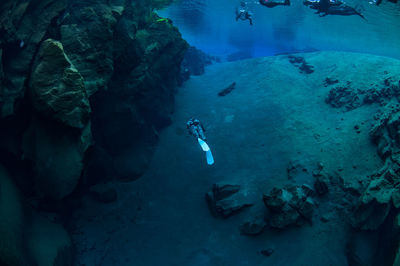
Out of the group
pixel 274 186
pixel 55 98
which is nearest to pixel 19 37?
pixel 55 98

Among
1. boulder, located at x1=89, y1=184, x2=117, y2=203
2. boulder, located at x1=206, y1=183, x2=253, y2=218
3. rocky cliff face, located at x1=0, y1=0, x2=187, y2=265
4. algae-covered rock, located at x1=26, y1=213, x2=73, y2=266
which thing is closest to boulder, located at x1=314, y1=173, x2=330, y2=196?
boulder, located at x1=206, y1=183, x2=253, y2=218

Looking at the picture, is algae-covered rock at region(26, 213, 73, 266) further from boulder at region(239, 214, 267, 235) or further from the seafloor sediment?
boulder at region(239, 214, 267, 235)

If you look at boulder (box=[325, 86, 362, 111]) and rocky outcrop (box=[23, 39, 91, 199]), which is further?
boulder (box=[325, 86, 362, 111])

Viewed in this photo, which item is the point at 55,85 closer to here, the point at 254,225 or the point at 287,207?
the point at 254,225

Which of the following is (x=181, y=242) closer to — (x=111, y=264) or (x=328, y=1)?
(x=111, y=264)

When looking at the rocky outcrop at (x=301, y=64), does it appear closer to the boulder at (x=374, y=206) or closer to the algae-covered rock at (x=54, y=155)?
the boulder at (x=374, y=206)

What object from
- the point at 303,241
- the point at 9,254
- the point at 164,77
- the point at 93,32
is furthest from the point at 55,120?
the point at 164,77
